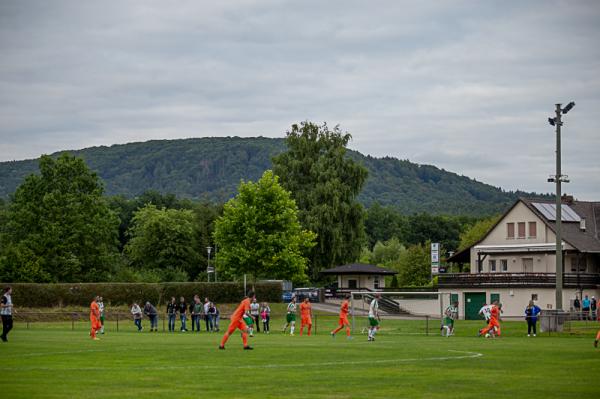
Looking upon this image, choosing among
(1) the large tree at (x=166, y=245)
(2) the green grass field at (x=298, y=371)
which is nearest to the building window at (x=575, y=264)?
(2) the green grass field at (x=298, y=371)

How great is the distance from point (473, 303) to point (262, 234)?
18124mm

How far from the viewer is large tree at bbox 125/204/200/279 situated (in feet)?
396

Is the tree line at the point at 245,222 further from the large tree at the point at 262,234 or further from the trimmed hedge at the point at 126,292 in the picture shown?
the trimmed hedge at the point at 126,292

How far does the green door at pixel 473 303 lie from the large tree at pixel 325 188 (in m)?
17.3

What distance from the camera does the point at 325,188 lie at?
92.9 metres

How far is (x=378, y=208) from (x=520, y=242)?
11218 centimetres

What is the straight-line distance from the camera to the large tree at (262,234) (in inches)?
3263

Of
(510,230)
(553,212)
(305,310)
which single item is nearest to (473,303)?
(510,230)

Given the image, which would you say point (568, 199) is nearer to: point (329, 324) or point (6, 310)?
point (329, 324)

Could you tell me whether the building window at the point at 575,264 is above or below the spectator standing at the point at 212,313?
above

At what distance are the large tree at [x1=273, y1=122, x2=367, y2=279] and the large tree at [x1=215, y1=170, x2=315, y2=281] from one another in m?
8.09

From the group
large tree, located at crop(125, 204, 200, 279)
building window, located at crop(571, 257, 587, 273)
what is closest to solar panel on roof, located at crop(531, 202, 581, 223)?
building window, located at crop(571, 257, 587, 273)

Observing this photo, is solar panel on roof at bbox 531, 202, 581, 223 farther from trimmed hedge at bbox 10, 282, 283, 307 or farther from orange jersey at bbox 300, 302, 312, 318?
orange jersey at bbox 300, 302, 312, 318

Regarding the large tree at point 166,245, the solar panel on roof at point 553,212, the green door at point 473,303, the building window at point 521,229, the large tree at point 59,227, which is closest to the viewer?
the green door at point 473,303
